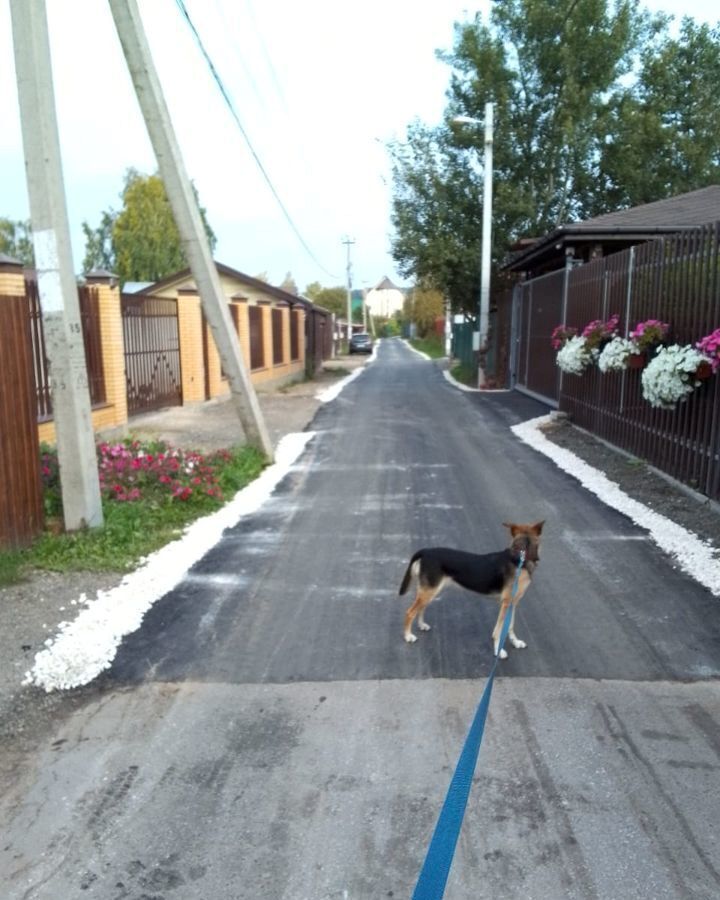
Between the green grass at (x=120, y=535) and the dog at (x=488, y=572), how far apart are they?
2467mm

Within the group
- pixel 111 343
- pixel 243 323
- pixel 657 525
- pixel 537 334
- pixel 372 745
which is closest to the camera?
pixel 372 745

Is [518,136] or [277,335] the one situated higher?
[518,136]

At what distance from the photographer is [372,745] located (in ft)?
10.6

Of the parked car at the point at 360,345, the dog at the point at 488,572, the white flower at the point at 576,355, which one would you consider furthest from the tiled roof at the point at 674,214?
the parked car at the point at 360,345

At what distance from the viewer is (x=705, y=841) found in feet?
8.66

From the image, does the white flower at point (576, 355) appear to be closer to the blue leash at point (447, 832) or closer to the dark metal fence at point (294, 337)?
the blue leash at point (447, 832)

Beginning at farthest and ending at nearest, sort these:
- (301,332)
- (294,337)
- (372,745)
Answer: (301,332) → (294,337) → (372,745)

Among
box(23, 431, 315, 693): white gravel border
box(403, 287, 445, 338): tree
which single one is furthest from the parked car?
box(23, 431, 315, 693): white gravel border

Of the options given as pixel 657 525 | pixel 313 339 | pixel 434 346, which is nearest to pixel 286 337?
pixel 313 339

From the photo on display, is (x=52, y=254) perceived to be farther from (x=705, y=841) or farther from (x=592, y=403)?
(x=592, y=403)

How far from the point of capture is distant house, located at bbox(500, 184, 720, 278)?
1341 cm

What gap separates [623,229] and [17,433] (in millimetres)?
11242

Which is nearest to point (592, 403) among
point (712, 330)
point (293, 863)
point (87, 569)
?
point (712, 330)

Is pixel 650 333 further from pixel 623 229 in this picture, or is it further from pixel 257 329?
pixel 257 329
